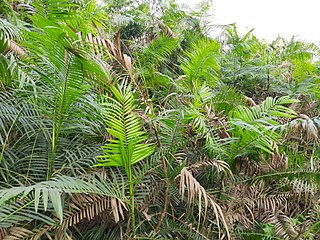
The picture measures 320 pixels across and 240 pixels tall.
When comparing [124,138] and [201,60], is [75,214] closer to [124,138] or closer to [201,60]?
[124,138]

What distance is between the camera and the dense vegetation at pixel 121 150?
114 cm

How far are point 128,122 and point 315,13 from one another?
614cm

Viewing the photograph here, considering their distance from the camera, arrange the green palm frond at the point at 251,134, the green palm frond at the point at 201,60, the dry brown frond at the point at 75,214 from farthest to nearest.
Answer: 1. the green palm frond at the point at 201,60
2. the green palm frond at the point at 251,134
3. the dry brown frond at the point at 75,214

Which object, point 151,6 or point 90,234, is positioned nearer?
point 90,234

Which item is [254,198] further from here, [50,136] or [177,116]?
[50,136]

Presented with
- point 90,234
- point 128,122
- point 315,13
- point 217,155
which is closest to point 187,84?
point 217,155

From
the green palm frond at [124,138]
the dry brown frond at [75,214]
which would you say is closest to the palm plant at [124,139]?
the green palm frond at [124,138]

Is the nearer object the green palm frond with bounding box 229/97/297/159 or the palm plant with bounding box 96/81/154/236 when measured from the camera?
the palm plant with bounding box 96/81/154/236

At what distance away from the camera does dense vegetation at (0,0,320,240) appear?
1.14 metres

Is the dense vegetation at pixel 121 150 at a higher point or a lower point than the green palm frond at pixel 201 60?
lower

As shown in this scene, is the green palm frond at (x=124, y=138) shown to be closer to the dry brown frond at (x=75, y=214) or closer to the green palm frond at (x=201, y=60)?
the dry brown frond at (x=75, y=214)

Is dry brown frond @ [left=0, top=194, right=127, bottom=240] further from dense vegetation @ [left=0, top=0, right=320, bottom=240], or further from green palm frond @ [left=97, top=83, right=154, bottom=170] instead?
green palm frond @ [left=97, top=83, right=154, bottom=170]

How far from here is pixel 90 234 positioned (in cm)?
136

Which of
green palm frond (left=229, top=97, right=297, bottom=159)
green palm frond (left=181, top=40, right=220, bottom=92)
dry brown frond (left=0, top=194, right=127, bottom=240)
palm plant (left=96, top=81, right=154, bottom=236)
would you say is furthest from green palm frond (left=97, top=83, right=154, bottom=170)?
green palm frond (left=181, top=40, right=220, bottom=92)
